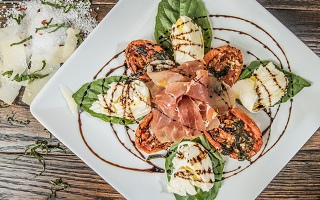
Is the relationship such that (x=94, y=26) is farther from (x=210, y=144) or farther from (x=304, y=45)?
(x=304, y=45)

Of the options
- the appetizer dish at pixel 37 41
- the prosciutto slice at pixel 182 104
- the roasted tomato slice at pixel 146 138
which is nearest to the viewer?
the prosciutto slice at pixel 182 104

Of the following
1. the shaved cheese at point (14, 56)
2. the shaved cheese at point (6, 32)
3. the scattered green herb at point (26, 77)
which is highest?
the shaved cheese at point (6, 32)

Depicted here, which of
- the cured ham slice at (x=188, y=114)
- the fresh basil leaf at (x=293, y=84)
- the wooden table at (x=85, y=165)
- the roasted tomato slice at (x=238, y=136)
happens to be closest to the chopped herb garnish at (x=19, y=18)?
the wooden table at (x=85, y=165)

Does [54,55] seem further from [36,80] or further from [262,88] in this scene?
[262,88]

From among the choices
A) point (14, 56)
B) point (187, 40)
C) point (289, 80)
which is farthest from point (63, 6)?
point (289, 80)

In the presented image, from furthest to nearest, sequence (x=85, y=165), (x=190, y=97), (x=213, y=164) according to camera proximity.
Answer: (x=85, y=165), (x=213, y=164), (x=190, y=97)

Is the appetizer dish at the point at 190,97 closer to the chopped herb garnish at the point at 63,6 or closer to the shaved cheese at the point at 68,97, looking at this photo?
the shaved cheese at the point at 68,97
